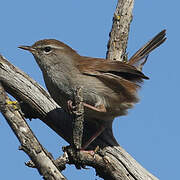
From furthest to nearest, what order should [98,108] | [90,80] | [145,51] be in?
[145,51] < [90,80] < [98,108]

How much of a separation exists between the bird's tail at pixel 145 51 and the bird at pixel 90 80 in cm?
101

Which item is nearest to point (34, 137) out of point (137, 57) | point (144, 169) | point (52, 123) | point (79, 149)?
point (79, 149)

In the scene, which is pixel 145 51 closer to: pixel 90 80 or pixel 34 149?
pixel 90 80

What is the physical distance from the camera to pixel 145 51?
745cm

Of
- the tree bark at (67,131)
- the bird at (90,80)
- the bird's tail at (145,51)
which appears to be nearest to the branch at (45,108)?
the tree bark at (67,131)

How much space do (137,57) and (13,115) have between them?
3.05 m

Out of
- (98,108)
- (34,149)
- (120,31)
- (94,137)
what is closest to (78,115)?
(34,149)

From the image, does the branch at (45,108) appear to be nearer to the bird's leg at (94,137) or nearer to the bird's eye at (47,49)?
the bird's leg at (94,137)

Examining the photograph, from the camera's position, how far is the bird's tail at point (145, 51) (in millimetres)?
7359

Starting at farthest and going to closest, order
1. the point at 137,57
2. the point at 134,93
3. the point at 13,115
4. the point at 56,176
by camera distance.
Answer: the point at 137,57 < the point at 134,93 < the point at 13,115 < the point at 56,176

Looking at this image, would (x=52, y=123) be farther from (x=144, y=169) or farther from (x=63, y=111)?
(x=144, y=169)

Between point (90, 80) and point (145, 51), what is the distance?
1.92 meters

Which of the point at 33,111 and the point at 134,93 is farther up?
the point at 33,111

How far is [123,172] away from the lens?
5.96m
